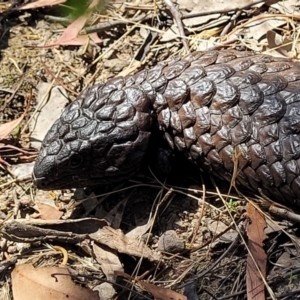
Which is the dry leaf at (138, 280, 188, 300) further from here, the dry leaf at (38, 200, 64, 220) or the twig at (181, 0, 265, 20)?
the twig at (181, 0, 265, 20)

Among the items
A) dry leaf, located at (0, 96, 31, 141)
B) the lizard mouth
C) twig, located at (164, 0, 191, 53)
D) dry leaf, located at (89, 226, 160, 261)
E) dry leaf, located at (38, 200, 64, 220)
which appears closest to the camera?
dry leaf, located at (89, 226, 160, 261)

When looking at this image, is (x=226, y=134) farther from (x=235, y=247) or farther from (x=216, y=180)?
(x=235, y=247)

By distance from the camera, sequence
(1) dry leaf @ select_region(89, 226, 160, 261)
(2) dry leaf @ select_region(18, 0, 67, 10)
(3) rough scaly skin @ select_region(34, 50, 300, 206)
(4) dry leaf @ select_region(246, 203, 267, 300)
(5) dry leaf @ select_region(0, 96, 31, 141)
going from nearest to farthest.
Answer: (4) dry leaf @ select_region(246, 203, 267, 300) → (3) rough scaly skin @ select_region(34, 50, 300, 206) → (1) dry leaf @ select_region(89, 226, 160, 261) → (5) dry leaf @ select_region(0, 96, 31, 141) → (2) dry leaf @ select_region(18, 0, 67, 10)

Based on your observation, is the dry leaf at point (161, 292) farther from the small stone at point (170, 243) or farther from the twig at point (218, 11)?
the twig at point (218, 11)

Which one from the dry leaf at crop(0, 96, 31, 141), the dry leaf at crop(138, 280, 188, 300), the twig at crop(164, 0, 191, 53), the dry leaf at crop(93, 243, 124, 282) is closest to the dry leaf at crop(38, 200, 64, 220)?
the dry leaf at crop(93, 243, 124, 282)

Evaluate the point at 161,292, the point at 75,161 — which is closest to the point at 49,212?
the point at 75,161

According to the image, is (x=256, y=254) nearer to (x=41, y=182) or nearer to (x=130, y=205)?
(x=130, y=205)

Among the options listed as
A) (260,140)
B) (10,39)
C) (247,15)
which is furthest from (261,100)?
(10,39)

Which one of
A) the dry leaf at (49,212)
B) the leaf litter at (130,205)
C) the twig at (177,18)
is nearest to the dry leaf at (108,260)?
the leaf litter at (130,205)
